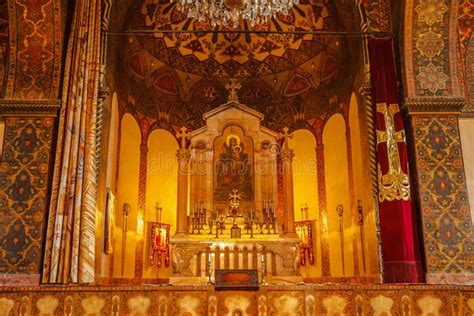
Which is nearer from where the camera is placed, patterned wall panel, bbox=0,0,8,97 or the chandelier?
the chandelier

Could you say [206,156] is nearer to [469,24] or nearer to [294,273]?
[294,273]

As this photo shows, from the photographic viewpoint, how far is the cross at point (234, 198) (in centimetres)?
1162

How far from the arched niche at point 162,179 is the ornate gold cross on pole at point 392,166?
6.54 meters

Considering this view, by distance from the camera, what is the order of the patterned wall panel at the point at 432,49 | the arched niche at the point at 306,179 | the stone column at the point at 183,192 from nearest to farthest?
the patterned wall panel at the point at 432,49 → the stone column at the point at 183,192 → the arched niche at the point at 306,179

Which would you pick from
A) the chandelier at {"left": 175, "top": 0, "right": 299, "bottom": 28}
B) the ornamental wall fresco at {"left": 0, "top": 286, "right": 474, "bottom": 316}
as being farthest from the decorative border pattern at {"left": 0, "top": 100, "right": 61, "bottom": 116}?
the ornamental wall fresco at {"left": 0, "top": 286, "right": 474, "bottom": 316}

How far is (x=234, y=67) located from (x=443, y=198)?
8.02m

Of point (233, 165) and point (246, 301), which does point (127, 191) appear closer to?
point (233, 165)

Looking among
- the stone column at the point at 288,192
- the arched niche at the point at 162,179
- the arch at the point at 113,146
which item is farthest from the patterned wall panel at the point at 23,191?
the stone column at the point at 288,192

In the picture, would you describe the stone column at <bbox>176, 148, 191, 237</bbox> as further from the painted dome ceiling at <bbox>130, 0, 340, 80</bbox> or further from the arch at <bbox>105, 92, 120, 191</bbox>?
the painted dome ceiling at <bbox>130, 0, 340, 80</bbox>

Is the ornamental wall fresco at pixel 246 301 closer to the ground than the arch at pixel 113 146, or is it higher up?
closer to the ground

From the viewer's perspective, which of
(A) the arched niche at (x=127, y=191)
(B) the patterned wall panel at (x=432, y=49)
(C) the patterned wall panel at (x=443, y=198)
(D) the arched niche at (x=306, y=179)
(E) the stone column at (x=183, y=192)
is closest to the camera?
(C) the patterned wall panel at (x=443, y=198)

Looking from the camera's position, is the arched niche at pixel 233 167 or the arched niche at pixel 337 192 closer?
the arched niche at pixel 337 192

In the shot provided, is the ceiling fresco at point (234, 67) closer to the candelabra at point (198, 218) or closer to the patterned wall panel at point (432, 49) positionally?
the patterned wall panel at point (432, 49)

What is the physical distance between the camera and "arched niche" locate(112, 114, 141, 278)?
1120cm
